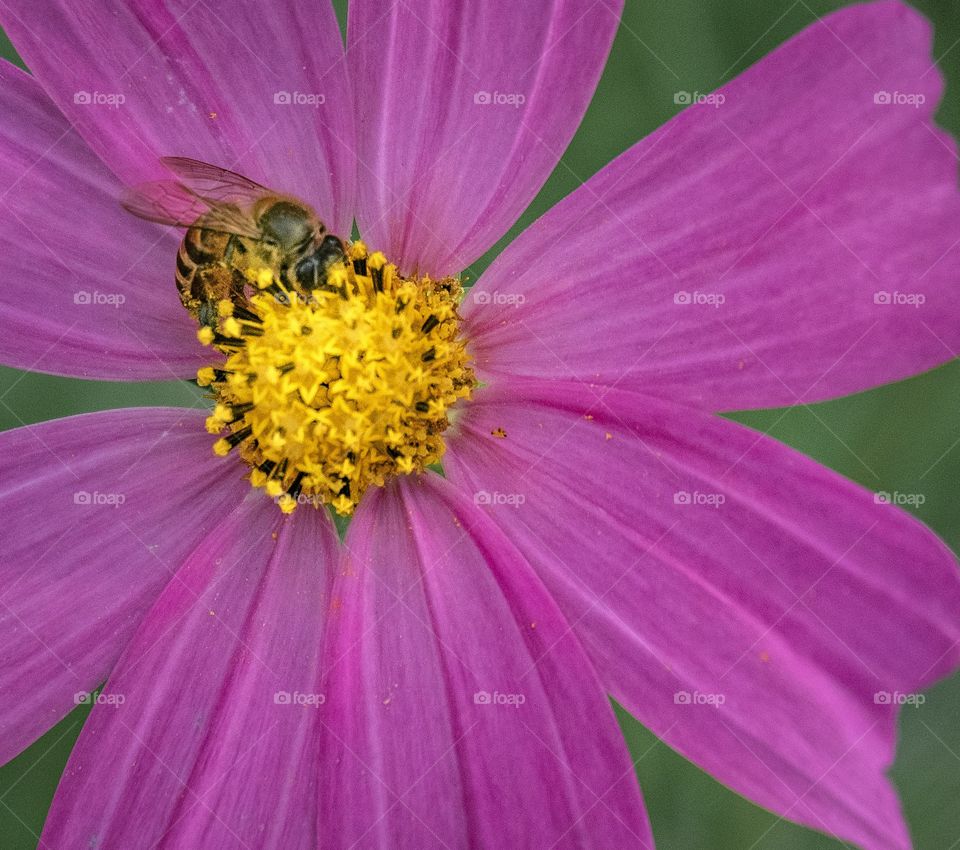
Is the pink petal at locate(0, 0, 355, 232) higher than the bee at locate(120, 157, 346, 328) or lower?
higher

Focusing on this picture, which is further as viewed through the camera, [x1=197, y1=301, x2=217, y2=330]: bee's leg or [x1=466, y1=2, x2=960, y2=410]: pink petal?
[x1=197, y1=301, x2=217, y2=330]: bee's leg

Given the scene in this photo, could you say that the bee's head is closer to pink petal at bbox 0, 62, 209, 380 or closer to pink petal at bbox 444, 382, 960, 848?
pink petal at bbox 0, 62, 209, 380

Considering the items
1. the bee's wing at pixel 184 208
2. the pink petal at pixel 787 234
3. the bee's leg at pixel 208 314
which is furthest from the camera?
the bee's leg at pixel 208 314

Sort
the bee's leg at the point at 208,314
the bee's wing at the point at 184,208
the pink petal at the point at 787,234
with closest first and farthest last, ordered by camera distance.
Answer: the pink petal at the point at 787,234 → the bee's wing at the point at 184,208 → the bee's leg at the point at 208,314

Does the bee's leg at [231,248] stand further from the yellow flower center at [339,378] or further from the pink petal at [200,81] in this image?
the pink petal at [200,81]

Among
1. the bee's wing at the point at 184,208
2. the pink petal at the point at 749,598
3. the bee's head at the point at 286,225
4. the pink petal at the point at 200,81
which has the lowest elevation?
the pink petal at the point at 749,598

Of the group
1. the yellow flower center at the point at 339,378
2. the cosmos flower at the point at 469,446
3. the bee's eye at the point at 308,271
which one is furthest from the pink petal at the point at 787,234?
the bee's eye at the point at 308,271

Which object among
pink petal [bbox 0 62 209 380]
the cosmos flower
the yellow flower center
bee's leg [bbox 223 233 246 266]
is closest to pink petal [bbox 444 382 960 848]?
the cosmos flower
